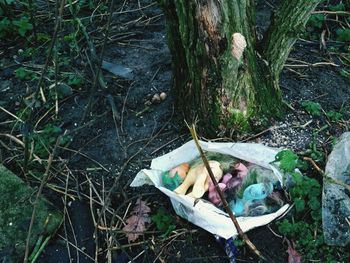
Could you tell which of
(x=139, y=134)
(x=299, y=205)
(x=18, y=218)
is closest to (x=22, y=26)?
(x=139, y=134)

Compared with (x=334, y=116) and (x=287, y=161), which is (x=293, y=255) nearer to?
(x=287, y=161)

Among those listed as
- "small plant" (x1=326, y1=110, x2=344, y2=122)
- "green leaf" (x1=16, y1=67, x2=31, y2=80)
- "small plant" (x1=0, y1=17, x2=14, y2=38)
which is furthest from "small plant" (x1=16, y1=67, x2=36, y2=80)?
"small plant" (x1=326, y1=110, x2=344, y2=122)

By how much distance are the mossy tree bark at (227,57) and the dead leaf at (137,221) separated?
0.47 metres

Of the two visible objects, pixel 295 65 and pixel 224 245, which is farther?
pixel 295 65

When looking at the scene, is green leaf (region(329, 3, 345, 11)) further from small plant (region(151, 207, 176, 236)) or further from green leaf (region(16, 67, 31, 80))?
green leaf (region(16, 67, 31, 80))

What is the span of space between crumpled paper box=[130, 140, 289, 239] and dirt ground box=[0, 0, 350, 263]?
73 mm

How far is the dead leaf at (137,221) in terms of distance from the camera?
2033 millimetres

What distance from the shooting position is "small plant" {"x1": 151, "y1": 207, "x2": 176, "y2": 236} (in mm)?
2041

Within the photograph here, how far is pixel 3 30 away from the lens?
324 centimetres

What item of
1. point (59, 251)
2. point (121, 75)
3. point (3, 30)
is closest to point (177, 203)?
point (59, 251)

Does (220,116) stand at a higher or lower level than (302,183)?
higher

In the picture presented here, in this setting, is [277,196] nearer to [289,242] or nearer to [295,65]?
[289,242]

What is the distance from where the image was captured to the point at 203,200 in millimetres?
1986

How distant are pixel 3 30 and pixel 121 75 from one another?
963 mm
